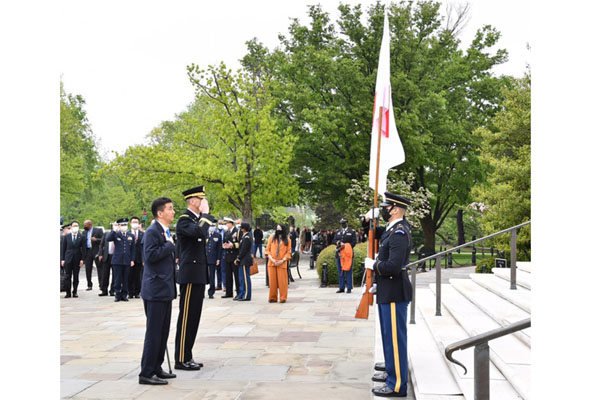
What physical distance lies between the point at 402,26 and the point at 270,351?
25278 mm

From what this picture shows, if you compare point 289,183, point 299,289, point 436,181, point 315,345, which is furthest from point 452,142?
point 315,345

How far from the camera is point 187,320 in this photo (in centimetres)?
702

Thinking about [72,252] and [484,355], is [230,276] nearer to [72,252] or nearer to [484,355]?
[72,252]

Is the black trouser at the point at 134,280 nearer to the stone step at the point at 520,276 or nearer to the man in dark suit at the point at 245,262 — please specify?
the man in dark suit at the point at 245,262

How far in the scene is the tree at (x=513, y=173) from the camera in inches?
659

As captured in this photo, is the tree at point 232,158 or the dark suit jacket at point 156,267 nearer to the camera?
the dark suit jacket at point 156,267

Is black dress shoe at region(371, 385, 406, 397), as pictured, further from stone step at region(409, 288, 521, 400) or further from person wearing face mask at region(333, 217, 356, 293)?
person wearing face mask at region(333, 217, 356, 293)

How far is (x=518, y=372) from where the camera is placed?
541 centimetres

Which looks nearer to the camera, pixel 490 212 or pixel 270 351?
pixel 270 351

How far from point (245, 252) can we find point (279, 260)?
1.10m

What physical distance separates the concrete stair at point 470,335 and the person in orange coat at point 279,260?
3306 millimetres

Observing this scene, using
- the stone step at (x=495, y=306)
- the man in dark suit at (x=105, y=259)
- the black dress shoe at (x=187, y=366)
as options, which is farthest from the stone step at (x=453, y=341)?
the man in dark suit at (x=105, y=259)

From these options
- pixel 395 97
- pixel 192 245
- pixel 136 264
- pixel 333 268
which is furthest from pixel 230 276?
pixel 395 97

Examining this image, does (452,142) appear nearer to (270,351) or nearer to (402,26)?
(402,26)
